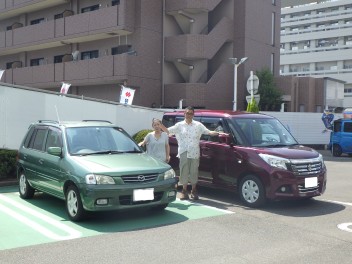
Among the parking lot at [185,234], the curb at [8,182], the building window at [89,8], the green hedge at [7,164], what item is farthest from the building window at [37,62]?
the parking lot at [185,234]

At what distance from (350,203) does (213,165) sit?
273 cm

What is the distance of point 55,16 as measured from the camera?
26.9 m

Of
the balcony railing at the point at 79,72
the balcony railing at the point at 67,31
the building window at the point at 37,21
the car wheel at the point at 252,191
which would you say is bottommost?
the car wheel at the point at 252,191

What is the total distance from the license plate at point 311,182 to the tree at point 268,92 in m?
17.3

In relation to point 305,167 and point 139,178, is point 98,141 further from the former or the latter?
point 305,167

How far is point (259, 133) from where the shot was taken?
28.2ft

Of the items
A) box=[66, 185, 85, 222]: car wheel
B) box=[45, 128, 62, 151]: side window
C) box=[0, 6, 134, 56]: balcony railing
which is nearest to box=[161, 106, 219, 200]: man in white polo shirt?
box=[45, 128, 62, 151]: side window

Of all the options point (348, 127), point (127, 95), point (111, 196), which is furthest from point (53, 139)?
point (348, 127)

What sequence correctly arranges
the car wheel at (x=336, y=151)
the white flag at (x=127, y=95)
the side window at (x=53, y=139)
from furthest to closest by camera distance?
the car wheel at (x=336, y=151)
the white flag at (x=127, y=95)
the side window at (x=53, y=139)

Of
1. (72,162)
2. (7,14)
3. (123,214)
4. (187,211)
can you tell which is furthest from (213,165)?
(7,14)

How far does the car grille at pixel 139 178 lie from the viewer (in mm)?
Answer: 6426

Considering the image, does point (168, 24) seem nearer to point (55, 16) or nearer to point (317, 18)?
point (55, 16)

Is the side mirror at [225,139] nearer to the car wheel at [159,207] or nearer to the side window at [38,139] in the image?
the car wheel at [159,207]

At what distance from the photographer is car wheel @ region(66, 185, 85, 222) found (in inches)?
254
